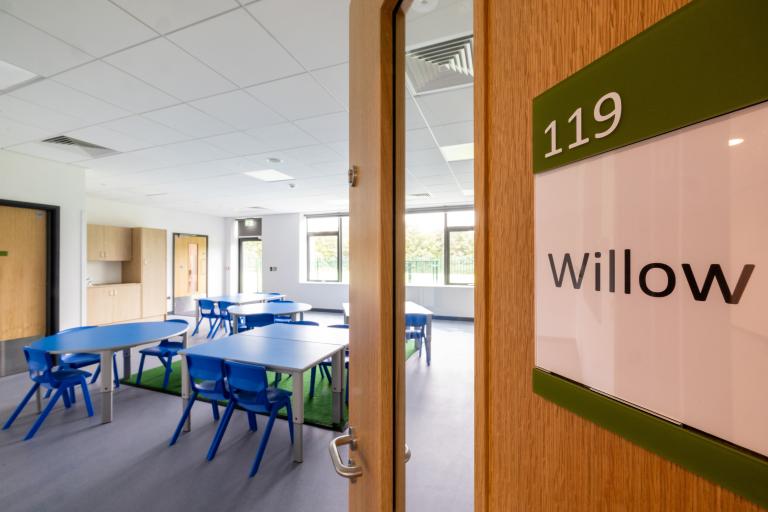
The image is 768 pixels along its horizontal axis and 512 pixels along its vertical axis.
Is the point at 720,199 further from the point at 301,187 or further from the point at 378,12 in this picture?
the point at 301,187

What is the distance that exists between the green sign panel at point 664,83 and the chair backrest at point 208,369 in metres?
2.79

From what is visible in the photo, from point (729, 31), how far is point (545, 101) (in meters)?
0.17

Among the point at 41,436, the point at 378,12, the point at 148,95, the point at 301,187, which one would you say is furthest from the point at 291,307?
the point at 378,12

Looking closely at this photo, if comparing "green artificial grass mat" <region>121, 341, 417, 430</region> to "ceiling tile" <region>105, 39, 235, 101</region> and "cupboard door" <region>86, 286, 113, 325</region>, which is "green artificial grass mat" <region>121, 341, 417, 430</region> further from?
"cupboard door" <region>86, 286, 113, 325</region>

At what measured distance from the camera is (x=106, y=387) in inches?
117

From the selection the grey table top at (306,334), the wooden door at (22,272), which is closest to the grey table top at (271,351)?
the grey table top at (306,334)

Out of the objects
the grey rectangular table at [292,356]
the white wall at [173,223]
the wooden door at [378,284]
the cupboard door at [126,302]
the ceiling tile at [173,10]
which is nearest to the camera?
the wooden door at [378,284]

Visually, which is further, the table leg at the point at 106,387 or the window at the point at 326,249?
the window at the point at 326,249

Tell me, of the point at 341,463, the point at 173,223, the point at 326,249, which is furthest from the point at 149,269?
the point at 341,463

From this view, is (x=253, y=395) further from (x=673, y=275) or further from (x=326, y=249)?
(x=326, y=249)

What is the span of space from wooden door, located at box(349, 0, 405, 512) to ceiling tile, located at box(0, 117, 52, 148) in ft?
14.2

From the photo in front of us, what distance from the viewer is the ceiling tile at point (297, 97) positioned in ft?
8.50

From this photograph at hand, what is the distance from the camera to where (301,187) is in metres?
6.14

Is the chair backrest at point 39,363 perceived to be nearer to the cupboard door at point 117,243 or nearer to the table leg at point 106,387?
the table leg at point 106,387
